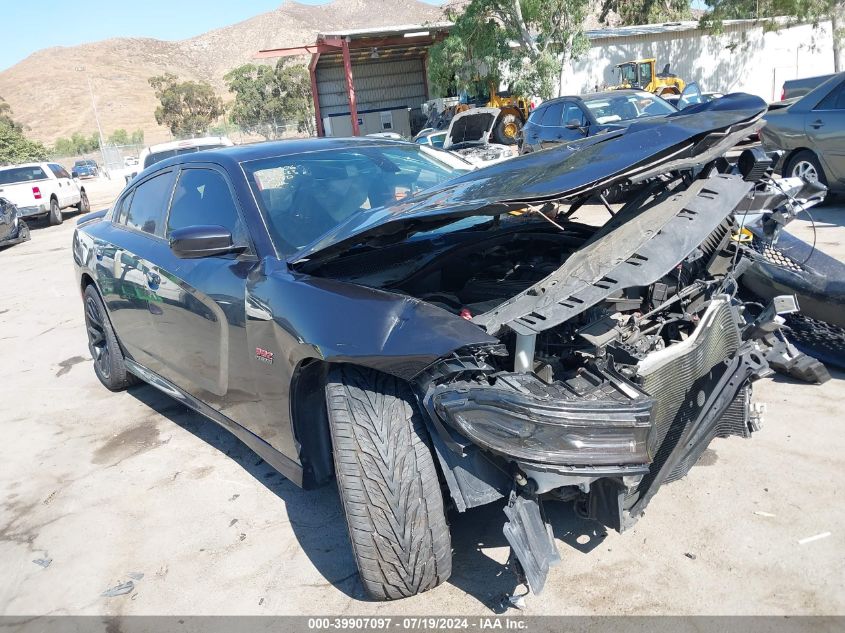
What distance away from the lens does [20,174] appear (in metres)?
18.8

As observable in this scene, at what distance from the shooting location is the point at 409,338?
2.34 m

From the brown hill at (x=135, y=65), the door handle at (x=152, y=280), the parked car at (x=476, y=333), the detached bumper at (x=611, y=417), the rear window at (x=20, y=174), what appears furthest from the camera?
the brown hill at (x=135, y=65)

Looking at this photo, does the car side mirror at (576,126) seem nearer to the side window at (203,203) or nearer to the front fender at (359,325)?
the side window at (203,203)

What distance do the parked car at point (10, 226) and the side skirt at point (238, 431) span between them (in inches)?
506

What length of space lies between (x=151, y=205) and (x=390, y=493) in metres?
2.81

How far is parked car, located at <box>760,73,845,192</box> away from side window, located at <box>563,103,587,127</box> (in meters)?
3.57

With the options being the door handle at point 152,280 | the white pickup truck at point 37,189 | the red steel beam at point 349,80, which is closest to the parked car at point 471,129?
the door handle at point 152,280

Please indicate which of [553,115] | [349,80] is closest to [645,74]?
[349,80]

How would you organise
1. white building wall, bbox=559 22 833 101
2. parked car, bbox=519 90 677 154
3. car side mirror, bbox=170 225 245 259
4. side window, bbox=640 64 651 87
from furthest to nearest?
white building wall, bbox=559 22 833 101 → side window, bbox=640 64 651 87 → parked car, bbox=519 90 677 154 → car side mirror, bbox=170 225 245 259

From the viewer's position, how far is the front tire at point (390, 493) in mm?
2402

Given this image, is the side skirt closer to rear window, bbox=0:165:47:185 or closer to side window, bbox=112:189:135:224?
side window, bbox=112:189:135:224

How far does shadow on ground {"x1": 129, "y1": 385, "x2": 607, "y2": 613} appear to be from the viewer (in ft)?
8.73

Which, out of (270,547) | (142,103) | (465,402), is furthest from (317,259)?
(142,103)

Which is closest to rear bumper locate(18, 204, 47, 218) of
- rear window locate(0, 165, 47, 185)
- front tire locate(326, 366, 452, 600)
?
rear window locate(0, 165, 47, 185)
